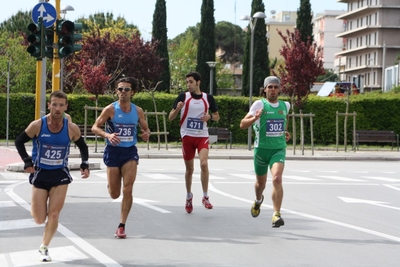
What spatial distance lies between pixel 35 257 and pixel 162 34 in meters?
60.9

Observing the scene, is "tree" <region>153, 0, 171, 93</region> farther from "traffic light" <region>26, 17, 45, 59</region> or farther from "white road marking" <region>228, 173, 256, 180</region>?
"traffic light" <region>26, 17, 45, 59</region>

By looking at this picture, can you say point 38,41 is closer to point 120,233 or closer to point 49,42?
point 49,42

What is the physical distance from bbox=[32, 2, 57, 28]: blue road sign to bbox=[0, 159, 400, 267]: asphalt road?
371 centimetres

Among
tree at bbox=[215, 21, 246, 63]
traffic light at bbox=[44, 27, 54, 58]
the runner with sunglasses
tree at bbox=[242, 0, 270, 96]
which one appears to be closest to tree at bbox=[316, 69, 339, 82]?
tree at bbox=[215, 21, 246, 63]

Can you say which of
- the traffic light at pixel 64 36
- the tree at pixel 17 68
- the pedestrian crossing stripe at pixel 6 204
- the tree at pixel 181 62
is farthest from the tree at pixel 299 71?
the tree at pixel 181 62

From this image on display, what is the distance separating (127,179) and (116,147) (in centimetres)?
40

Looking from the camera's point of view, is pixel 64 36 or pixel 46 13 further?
pixel 46 13

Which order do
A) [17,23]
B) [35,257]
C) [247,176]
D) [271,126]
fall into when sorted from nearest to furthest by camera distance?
1. [35,257]
2. [271,126]
3. [247,176]
4. [17,23]

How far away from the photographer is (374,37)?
115375mm

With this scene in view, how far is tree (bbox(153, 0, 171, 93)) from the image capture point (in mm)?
69000

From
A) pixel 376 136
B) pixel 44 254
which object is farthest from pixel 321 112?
pixel 44 254

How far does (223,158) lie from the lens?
33.5m

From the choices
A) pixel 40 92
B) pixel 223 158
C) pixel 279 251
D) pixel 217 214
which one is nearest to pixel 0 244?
pixel 279 251

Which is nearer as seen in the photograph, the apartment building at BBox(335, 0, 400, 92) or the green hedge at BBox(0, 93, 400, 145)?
the green hedge at BBox(0, 93, 400, 145)
